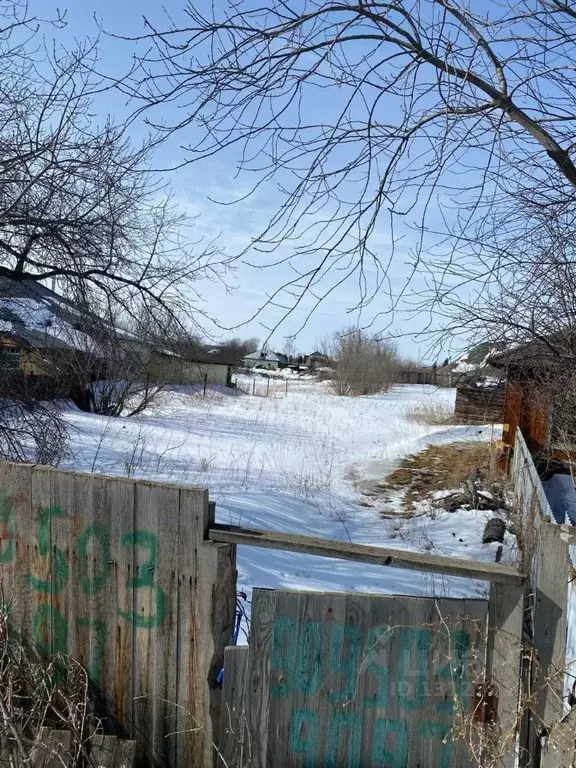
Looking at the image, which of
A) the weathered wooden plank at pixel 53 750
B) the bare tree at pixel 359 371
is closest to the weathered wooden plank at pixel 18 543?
the weathered wooden plank at pixel 53 750

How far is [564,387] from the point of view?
759cm

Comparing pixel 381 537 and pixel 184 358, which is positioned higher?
pixel 184 358

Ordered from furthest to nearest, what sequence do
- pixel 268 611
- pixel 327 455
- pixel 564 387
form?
pixel 327 455 → pixel 564 387 → pixel 268 611

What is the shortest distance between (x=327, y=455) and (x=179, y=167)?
572 inches

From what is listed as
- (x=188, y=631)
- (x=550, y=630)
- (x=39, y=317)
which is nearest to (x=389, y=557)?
(x=550, y=630)

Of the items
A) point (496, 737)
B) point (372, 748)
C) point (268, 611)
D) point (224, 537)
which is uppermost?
point (224, 537)

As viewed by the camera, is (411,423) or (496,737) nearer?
(496,737)

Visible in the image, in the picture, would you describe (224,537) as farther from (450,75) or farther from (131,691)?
(450,75)

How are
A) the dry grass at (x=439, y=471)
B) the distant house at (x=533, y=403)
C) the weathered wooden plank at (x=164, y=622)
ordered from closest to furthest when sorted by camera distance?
the weathered wooden plank at (x=164, y=622) → the distant house at (x=533, y=403) → the dry grass at (x=439, y=471)

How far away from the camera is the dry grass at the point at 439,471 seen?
518 inches

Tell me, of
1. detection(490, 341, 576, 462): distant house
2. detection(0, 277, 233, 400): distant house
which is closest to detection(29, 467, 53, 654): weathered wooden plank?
detection(0, 277, 233, 400): distant house

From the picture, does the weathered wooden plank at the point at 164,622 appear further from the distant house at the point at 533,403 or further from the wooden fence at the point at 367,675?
the distant house at the point at 533,403

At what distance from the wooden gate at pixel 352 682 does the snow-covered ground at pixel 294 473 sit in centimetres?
256

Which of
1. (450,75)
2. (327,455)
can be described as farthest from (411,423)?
(450,75)
